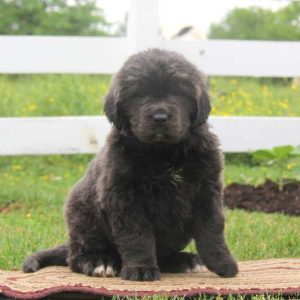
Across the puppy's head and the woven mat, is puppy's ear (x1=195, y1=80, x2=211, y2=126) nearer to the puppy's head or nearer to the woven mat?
the puppy's head

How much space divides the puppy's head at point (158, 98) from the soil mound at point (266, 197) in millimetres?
2857

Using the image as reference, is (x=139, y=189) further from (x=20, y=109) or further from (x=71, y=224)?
(x=20, y=109)

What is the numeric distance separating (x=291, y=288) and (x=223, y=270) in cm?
47

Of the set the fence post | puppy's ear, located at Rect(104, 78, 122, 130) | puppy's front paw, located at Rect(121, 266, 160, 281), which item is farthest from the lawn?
puppy's ear, located at Rect(104, 78, 122, 130)

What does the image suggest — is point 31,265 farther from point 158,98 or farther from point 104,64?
point 104,64

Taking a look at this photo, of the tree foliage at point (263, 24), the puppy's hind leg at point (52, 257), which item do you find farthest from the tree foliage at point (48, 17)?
the puppy's hind leg at point (52, 257)

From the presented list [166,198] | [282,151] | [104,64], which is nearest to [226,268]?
[166,198]

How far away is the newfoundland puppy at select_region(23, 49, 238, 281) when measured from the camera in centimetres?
385

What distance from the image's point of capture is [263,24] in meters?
22.8

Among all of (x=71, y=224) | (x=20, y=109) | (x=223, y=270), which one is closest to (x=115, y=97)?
(x=71, y=224)

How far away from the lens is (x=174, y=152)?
4055 mm

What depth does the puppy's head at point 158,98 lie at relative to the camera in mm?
3791

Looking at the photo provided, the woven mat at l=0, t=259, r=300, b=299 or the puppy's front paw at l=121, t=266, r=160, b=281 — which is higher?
the puppy's front paw at l=121, t=266, r=160, b=281

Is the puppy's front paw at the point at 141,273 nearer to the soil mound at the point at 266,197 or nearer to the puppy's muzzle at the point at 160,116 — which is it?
the puppy's muzzle at the point at 160,116
